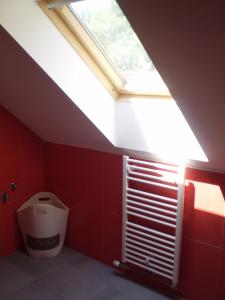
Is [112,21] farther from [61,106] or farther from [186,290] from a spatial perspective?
[186,290]

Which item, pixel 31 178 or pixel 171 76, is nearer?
pixel 171 76

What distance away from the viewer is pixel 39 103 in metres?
2.33

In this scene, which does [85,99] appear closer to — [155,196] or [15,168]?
[155,196]

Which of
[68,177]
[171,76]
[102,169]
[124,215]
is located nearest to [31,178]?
[68,177]

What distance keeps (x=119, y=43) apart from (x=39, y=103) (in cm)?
73

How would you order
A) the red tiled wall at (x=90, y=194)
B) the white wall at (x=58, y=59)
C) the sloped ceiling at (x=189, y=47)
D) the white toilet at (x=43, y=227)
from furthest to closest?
the white toilet at (x=43, y=227) → the red tiled wall at (x=90, y=194) → the white wall at (x=58, y=59) → the sloped ceiling at (x=189, y=47)

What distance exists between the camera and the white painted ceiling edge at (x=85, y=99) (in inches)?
66.7

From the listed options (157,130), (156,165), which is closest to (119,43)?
(157,130)

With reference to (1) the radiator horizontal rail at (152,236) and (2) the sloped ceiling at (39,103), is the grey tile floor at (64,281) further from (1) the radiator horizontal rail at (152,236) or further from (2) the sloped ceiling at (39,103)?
(2) the sloped ceiling at (39,103)

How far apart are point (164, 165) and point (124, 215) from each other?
1.81ft

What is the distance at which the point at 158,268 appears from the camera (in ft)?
7.84

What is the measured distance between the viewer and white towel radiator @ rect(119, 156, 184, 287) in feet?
7.37

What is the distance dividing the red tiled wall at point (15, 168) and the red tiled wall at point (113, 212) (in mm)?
144

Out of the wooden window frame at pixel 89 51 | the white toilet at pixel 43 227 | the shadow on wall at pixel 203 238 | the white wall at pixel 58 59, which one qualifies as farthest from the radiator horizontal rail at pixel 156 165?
the white toilet at pixel 43 227
